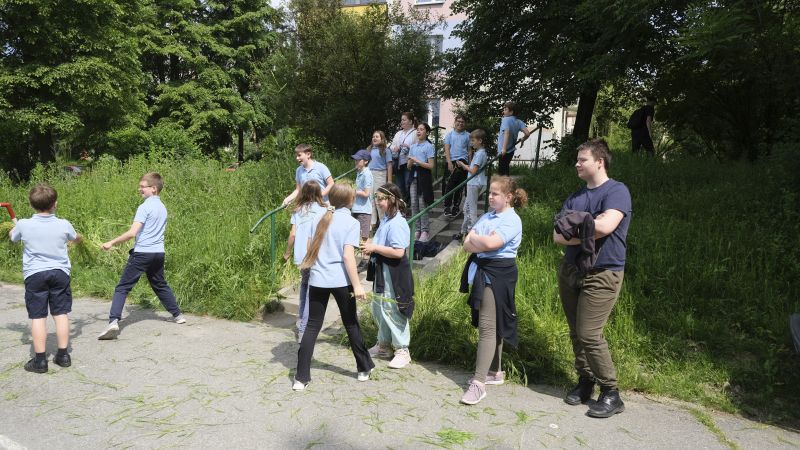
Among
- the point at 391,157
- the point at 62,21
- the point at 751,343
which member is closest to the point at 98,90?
the point at 62,21

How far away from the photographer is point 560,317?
532 cm

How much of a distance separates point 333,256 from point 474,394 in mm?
1506

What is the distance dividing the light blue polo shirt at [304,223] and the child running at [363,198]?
1896 millimetres

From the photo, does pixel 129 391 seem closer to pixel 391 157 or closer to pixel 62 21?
pixel 391 157

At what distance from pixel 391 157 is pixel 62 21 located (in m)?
10.7

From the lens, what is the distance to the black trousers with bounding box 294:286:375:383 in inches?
178

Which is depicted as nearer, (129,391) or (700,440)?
(700,440)

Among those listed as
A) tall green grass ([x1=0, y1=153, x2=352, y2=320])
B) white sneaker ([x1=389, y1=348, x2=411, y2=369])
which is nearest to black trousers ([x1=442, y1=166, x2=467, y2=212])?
tall green grass ([x1=0, y1=153, x2=352, y2=320])

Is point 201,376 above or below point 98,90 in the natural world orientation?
below

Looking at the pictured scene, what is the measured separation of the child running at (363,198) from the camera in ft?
24.5

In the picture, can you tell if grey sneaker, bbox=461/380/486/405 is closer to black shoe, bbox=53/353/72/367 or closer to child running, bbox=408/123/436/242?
black shoe, bbox=53/353/72/367

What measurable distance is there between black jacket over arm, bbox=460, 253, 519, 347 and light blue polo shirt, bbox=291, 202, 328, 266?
Answer: 1.62 m

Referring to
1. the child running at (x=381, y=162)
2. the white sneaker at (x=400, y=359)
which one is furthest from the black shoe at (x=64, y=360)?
the child running at (x=381, y=162)

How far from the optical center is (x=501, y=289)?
4340mm
